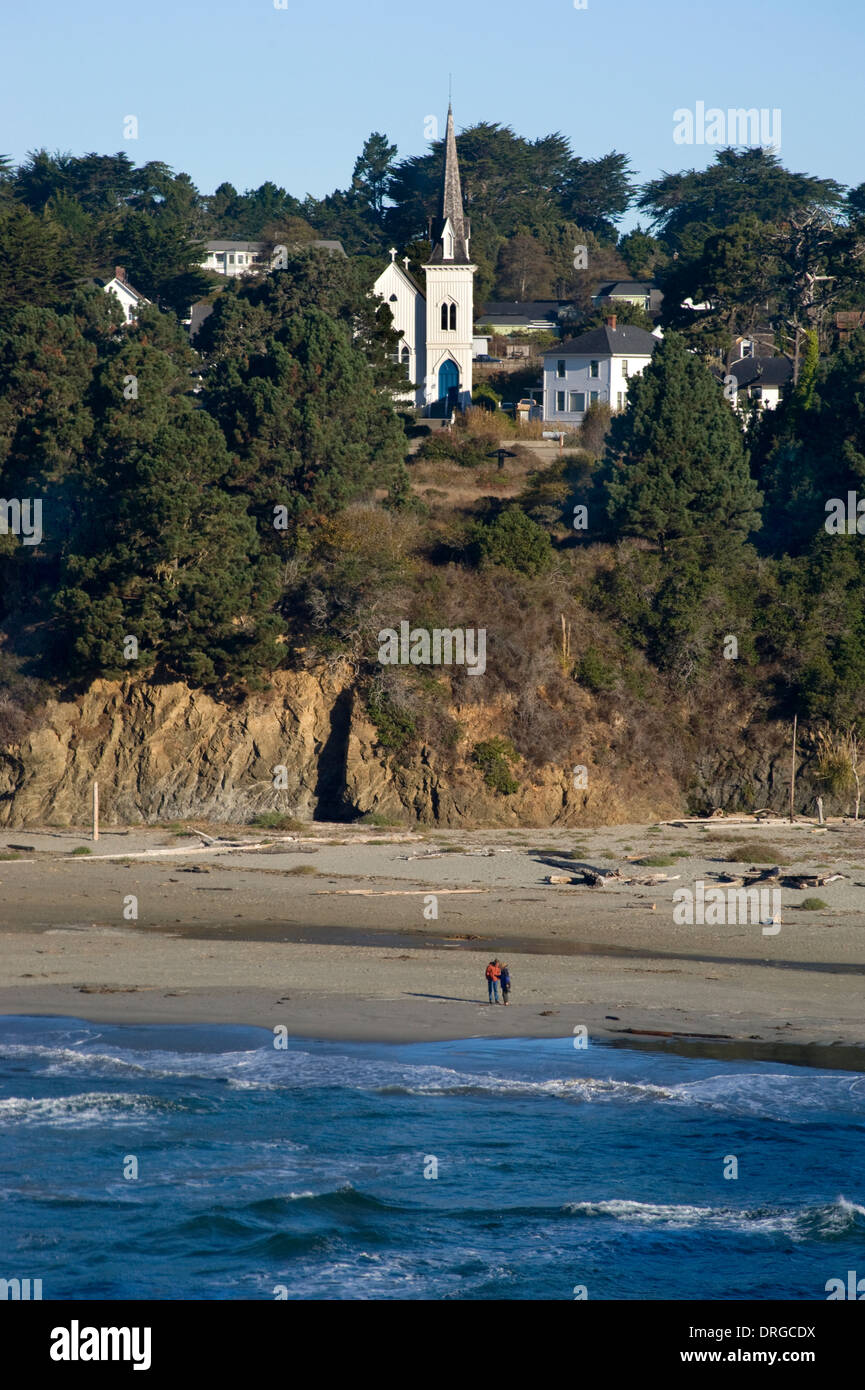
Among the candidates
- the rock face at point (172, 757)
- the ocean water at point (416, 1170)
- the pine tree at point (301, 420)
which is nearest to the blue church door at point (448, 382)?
the pine tree at point (301, 420)

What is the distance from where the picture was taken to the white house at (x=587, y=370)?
65.4 meters

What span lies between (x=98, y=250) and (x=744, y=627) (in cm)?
4555

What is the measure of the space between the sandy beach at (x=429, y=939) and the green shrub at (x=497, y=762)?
2.24m

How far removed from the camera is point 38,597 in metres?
38.8

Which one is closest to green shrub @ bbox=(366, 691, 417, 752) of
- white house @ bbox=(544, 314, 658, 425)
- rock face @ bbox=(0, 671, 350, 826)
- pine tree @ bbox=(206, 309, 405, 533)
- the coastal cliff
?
the coastal cliff

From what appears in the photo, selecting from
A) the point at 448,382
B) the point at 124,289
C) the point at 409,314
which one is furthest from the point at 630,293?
the point at 124,289

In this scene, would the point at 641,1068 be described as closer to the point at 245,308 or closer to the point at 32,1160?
the point at 32,1160

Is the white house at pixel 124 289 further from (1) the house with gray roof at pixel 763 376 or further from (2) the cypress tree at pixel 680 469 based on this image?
(2) the cypress tree at pixel 680 469

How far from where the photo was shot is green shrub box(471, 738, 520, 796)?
37438 millimetres

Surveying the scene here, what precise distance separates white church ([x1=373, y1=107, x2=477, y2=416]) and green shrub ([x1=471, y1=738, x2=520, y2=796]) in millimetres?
31394

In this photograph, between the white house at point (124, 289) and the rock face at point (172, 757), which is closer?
the rock face at point (172, 757)

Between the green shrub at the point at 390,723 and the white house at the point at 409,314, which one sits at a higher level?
the white house at the point at 409,314

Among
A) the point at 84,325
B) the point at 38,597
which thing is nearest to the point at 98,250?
the point at 84,325

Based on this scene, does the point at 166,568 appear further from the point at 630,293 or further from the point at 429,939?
the point at 630,293
